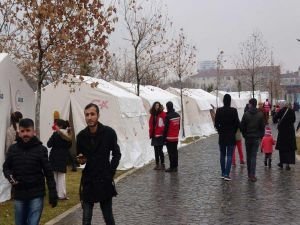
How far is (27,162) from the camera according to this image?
5.83m

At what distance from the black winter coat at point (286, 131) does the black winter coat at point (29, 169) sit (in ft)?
29.7

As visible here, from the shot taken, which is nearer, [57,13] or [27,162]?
[27,162]

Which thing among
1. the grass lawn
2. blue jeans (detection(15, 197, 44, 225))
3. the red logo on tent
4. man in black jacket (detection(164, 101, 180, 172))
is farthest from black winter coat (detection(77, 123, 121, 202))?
the red logo on tent

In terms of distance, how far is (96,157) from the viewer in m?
5.87

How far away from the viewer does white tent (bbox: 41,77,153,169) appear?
15.6 metres

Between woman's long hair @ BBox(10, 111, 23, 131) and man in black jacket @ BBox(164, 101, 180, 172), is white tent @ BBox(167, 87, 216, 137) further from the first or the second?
woman's long hair @ BBox(10, 111, 23, 131)

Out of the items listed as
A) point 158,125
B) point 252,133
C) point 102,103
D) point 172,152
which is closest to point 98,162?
point 252,133

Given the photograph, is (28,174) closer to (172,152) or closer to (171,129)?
(171,129)

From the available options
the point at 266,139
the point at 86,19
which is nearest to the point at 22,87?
the point at 86,19

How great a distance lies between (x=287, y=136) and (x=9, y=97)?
7299mm

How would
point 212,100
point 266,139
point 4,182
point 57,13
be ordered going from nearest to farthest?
1. point 4,182
2. point 57,13
3. point 266,139
4. point 212,100

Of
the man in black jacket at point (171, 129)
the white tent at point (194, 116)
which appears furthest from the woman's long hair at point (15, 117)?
the white tent at point (194, 116)

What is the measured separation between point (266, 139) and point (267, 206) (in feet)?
18.4

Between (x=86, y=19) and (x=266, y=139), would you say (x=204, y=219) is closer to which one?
(x=86, y=19)
